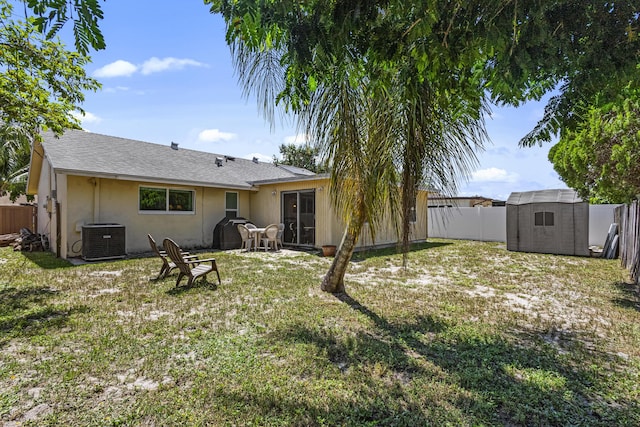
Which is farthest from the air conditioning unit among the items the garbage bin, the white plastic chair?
the white plastic chair

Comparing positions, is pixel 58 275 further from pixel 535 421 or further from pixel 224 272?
pixel 535 421

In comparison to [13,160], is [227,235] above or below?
below

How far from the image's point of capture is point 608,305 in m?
5.21

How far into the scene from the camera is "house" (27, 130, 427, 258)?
31.8ft

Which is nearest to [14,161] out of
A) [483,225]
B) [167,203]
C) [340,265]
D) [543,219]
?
[167,203]

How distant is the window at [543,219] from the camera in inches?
454

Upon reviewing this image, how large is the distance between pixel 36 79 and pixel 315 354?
24.1 feet

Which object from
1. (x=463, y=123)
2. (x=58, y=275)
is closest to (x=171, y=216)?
(x=58, y=275)

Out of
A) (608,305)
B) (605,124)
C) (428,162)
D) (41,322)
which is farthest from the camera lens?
(605,124)

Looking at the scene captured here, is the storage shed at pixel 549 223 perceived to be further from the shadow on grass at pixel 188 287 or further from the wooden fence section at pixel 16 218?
the wooden fence section at pixel 16 218

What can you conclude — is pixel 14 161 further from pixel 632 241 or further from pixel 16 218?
pixel 632 241

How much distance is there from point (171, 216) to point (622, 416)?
11906mm

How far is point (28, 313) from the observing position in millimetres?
4566

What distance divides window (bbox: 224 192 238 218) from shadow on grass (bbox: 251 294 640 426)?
994 centimetres
